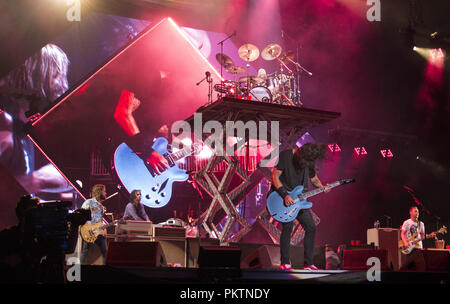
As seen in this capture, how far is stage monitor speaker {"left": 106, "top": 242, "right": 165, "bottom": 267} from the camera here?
15.4ft

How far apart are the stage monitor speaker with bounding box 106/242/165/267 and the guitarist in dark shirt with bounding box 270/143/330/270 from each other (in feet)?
5.31

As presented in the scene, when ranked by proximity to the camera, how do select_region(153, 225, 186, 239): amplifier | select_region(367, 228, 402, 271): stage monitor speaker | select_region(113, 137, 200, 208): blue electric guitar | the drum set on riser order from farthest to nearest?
select_region(113, 137, 200, 208): blue electric guitar < the drum set on riser < select_region(367, 228, 402, 271): stage monitor speaker < select_region(153, 225, 186, 239): amplifier

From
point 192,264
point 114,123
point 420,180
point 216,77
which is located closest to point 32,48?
point 114,123

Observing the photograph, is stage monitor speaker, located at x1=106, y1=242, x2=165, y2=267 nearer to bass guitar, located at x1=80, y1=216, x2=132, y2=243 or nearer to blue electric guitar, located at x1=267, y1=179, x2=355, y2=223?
blue electric guitar, located at x1=267, y1=179, x2=355, y2=223

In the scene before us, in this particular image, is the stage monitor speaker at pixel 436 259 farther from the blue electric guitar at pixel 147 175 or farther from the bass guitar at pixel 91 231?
the blue electric guitar at pixel 147 175

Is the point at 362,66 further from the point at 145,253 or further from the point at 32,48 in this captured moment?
the point at 145,253

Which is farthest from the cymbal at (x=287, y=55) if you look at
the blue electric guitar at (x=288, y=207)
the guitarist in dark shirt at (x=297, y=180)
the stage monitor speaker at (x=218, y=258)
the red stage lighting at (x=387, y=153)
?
the stage monitor speaker at (x=218, y=258)

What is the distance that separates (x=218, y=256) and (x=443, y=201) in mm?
8948

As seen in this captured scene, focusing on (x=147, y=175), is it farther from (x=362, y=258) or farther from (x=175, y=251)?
(x=362, y=258)

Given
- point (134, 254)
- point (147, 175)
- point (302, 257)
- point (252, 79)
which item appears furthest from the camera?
point (147, 175)

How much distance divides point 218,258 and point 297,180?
1.69 metres

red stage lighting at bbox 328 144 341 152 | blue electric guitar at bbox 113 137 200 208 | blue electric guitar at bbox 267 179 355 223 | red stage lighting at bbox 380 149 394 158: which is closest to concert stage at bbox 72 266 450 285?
blue electric guitar at bbox 267 179 355 223

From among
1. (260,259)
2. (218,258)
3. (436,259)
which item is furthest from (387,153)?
(218,258)

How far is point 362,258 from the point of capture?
533cm
